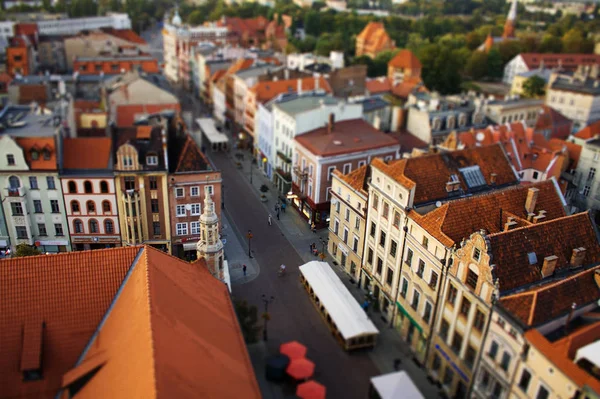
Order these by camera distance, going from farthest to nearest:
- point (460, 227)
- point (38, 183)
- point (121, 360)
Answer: point (38, 183) < point (460, 227) < point (121, 360)

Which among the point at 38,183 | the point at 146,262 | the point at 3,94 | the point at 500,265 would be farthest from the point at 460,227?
the point at 3,94

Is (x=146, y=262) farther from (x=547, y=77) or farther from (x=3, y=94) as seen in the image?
(x=547, y=77)

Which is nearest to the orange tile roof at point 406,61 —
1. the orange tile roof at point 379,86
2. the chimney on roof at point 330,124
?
the orange tile roof at point 379,86

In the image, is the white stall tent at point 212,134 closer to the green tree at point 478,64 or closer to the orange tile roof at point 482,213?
the orange tile roof at point 482,213

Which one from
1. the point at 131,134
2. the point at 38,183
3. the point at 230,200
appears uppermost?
the point at 131,134

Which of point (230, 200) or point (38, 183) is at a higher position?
point (38, 183)

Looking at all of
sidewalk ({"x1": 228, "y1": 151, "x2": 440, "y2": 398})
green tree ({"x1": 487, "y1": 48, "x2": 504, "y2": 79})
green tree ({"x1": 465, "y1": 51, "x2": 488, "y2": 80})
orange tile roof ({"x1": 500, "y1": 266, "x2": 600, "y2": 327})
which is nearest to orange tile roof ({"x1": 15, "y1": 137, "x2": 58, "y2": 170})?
sidewalk ({"x1": 228, "y1": 151, "x2": 440, "y2": 398})

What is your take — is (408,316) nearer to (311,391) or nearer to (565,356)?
(311,391)

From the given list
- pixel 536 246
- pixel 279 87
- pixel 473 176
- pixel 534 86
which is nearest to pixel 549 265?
pixel 536 246
